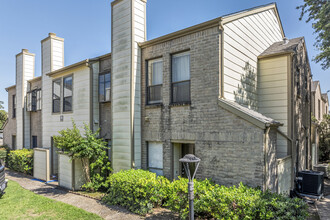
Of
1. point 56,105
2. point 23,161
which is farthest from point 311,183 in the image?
point 23,161

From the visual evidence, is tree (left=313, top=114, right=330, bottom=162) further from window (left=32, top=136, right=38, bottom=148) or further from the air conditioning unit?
window (left=32, top=136, right=38, bottom=148)

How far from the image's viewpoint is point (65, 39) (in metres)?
15.2

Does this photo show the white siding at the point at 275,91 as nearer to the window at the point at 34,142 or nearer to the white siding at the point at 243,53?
the white siding at the point at 243,53

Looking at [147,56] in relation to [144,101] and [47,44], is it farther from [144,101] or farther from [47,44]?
[47,44]

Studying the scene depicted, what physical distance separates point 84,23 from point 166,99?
8.05 metres

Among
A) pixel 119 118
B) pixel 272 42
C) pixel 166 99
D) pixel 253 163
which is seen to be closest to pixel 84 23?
pixel 119 118

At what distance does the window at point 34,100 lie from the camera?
613 inches

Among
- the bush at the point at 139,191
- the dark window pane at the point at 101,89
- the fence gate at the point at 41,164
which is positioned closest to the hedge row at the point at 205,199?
the bush at the point at 139,191

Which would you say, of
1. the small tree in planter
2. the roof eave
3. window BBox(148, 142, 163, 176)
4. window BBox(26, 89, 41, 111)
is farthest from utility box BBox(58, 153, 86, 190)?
window BBox(26, 89, 41, 111)

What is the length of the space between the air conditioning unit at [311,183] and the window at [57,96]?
12.9 m

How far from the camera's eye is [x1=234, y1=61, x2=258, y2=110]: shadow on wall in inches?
341

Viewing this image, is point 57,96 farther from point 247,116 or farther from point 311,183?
point 311,183

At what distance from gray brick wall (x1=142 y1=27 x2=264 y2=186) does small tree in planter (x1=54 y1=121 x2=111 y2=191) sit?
1.99 metres

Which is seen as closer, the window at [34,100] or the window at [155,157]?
the window at [155,157]
